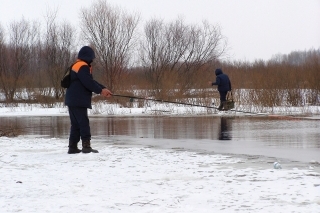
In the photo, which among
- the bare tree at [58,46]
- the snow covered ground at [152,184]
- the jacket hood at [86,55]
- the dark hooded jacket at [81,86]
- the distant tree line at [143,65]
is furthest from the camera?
the bare tree at [58,46]

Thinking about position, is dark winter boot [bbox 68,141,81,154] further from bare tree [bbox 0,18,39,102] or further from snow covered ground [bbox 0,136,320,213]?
bare tree [bbox 0,18,39,102]

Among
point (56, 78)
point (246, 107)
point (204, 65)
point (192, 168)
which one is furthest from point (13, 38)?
point (192, 168)

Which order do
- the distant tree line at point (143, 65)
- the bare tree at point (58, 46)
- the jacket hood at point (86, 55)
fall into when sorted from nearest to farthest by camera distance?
the jacket hood at point (86, 55) < the distant tree line at point (143, 65) < the bare tree at point (58, 46)

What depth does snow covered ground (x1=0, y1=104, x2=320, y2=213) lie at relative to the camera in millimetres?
4766

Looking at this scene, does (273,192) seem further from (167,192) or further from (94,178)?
(94,178)

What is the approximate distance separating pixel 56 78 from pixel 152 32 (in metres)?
11.1

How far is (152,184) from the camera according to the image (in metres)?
5.86

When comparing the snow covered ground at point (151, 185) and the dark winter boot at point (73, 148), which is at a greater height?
the dark winter boot at point (73, 148)

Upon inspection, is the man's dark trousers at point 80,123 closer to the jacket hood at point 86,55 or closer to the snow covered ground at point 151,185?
the snow covered ground at point 151,185

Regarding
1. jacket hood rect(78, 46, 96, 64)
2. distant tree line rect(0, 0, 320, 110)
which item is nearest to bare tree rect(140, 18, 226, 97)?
distant tree line rect(0, 0, 320, 110)

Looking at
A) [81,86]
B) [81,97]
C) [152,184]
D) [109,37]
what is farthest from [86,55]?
[109,37]

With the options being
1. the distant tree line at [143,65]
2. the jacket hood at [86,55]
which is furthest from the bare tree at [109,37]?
the jacket hood at [86,55]

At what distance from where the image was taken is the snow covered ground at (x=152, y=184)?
4.77 metres

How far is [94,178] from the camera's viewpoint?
6332 mm
